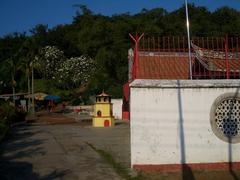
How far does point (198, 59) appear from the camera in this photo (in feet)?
40.0

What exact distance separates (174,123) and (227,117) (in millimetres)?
1342

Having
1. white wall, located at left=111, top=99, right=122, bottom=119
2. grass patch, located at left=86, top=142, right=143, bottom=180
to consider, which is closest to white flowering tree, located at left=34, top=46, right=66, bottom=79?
white wall, located at left=111, top=99, right=122, bottom=119

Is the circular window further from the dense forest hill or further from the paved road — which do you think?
the dense forest hill

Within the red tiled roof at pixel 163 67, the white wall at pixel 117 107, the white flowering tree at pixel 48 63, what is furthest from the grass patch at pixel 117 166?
the white flowering tree at pixel 48 63

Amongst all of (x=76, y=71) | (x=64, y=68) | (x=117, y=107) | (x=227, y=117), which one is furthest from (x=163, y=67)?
(x=64, y=68)

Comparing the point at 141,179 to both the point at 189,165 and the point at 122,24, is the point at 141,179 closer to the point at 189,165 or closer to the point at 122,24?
the point at 189,165

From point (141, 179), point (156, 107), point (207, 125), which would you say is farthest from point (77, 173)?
point (207, 125)

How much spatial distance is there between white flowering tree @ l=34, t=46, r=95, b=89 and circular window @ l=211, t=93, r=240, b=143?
160ft

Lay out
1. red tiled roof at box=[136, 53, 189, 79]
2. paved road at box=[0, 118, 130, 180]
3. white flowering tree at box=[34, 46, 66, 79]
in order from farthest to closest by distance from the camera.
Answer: white flowering tree at box=[34, 46, 66, 79] < red tiled roof at box=[136, 53, 189, 79] < paved road at box=[0, 118, 130, 180]

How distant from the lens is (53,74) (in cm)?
6128

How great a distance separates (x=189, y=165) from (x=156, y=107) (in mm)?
1504

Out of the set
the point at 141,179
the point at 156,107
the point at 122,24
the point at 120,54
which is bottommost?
the point at 141,179

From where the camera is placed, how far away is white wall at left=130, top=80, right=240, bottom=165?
9.30 metres

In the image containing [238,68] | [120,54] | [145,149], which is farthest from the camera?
[120,54]
